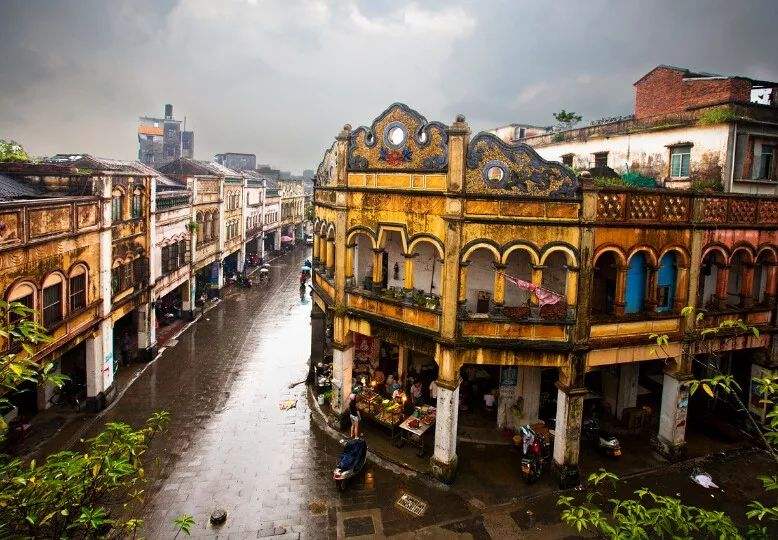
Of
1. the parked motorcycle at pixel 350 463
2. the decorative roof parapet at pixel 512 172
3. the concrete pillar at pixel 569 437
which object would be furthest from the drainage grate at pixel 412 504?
the decorative roof parapet at pixel 512 172

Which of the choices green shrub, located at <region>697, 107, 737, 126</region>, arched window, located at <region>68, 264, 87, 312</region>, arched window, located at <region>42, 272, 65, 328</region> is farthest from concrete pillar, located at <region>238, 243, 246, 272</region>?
green shrub, located at <region>697, 107, 737, 126</region>

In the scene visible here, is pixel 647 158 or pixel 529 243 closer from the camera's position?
pixel 529 243

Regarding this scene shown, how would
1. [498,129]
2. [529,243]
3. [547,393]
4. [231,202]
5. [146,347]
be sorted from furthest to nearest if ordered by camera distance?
[231,202], [498,129], [146,347], [547,393], [529,243]

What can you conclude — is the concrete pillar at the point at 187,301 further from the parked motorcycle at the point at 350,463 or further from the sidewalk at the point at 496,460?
the parked motorcycle at the point at 350,463

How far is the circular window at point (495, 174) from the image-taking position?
16.0 meters

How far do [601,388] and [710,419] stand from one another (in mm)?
4629

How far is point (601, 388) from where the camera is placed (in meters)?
22.4

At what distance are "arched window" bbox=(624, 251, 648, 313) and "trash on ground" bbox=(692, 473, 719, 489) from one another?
20.1 ft

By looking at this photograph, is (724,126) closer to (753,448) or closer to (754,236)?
(754,236)

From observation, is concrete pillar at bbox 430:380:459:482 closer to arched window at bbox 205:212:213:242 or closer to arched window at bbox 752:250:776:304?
arched window at bbox 752:250:776:304

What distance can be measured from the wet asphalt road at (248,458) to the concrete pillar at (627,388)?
10139 mm

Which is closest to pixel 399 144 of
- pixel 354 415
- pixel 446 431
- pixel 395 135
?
pixel 395 135

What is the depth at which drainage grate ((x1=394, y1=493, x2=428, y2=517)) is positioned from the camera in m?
15.1

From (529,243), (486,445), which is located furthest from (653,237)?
(486,445)
